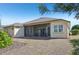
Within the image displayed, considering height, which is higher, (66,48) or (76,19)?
(76,19)

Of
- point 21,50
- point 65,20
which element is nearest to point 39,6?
point 65,20

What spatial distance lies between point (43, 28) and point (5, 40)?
51.7 inches

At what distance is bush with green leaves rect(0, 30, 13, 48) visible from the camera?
9377 millimetres

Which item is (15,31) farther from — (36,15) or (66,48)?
(66,48)

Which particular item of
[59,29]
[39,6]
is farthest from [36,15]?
[59,29]

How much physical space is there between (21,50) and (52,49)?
3.25 ft

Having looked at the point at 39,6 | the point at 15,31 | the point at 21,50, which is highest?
the point at 39,6

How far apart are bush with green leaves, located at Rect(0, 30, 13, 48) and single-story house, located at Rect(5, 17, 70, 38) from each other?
17cm

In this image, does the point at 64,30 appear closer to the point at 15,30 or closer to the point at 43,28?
the point at 43,28

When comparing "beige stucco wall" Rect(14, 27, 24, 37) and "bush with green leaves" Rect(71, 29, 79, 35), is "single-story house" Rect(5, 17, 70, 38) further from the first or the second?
"bush with green leaves" Rect(71, 29, 79, 35)

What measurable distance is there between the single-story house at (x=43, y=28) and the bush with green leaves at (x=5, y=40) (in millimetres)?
166

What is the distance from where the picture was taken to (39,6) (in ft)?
30.2

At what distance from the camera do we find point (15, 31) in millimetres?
9492

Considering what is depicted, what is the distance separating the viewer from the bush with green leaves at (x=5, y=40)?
938 cm
